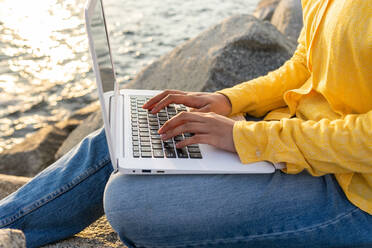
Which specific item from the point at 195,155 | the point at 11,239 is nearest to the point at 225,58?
the point at 195,155

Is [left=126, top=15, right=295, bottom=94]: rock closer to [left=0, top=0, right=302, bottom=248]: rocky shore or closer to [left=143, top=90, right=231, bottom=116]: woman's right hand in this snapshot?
[left=0, top=0, right=302, bottom=248]: rocky shore

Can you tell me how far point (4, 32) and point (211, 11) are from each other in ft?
11.7

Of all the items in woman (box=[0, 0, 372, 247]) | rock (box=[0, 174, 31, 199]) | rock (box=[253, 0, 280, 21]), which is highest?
woman (box=[0, 0, 372, 247])

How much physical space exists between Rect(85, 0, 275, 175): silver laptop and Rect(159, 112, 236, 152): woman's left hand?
43 millimetres

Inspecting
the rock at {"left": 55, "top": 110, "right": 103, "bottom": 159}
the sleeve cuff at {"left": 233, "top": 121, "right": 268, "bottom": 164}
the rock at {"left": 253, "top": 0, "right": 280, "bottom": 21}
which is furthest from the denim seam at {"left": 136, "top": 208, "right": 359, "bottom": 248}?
the rock at {"left": 253, "top": 0, "right": 280, "bottom": 21}

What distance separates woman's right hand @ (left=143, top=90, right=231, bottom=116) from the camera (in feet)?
6.37

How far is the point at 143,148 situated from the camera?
163cm

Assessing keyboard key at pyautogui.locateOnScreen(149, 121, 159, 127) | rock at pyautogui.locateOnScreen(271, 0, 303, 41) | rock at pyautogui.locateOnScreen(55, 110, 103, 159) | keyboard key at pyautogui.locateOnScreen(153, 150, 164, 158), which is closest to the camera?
keyboard key at pyautogui.locateOnScreen(153, 150, 164, 158)

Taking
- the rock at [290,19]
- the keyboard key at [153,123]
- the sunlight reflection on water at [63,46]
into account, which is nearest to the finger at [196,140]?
the keyboard key at [153,123]

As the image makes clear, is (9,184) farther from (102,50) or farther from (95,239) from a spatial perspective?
(102,50)

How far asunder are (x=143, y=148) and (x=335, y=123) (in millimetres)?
635

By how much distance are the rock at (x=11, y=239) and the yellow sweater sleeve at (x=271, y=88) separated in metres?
0.95

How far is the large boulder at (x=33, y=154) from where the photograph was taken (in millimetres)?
3805

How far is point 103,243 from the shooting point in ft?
6.59
